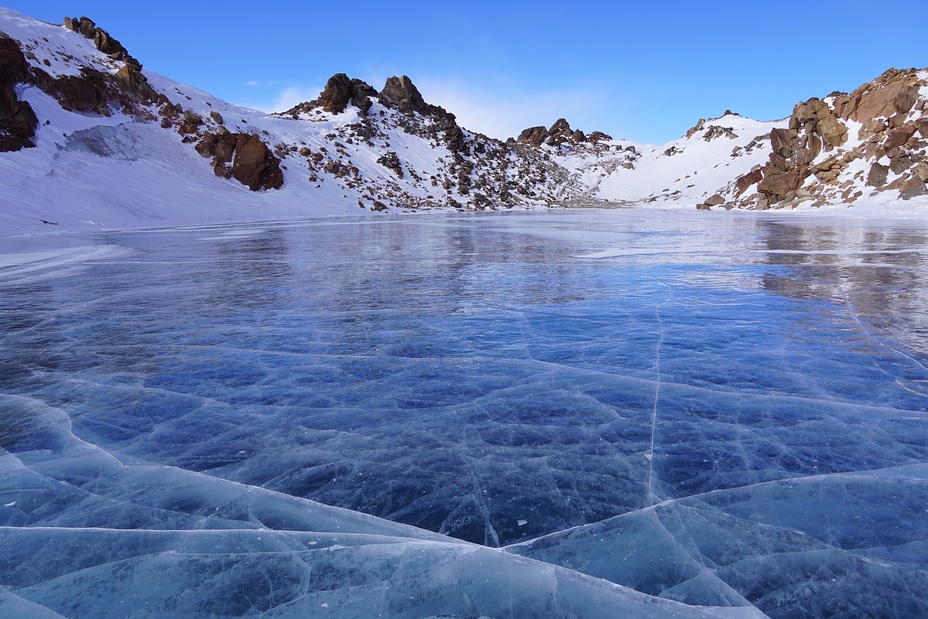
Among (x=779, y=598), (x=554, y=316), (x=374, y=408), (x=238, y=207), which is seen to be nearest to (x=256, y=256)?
(x=554, y=316)

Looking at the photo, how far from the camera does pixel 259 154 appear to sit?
4278 centimetres

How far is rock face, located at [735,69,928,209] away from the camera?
33031mm

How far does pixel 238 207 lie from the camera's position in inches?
1431

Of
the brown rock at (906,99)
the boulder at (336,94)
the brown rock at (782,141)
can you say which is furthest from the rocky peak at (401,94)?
the brown rock at (906,99)

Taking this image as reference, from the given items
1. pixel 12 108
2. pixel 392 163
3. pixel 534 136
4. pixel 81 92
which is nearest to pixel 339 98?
pixel 392 163

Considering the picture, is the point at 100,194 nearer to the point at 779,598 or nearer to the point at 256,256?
the point at 256,256

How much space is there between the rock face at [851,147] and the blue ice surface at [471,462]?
113 ft

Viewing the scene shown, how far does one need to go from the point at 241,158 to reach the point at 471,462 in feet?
147

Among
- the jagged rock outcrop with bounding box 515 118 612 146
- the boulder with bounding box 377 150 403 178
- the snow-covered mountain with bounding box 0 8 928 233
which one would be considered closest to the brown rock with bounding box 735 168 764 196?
the snow-covered mountain with bounding box 0 8 928 233

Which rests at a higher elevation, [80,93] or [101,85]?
[101,85]

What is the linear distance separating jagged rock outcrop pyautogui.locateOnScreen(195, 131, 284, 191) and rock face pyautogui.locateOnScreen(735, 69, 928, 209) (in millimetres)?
38392

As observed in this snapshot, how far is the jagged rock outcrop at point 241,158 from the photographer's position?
41562mm

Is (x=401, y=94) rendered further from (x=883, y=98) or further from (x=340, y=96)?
(x=883, y=98)

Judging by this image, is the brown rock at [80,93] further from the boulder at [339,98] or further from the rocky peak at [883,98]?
the rocky peak at [883,98]
